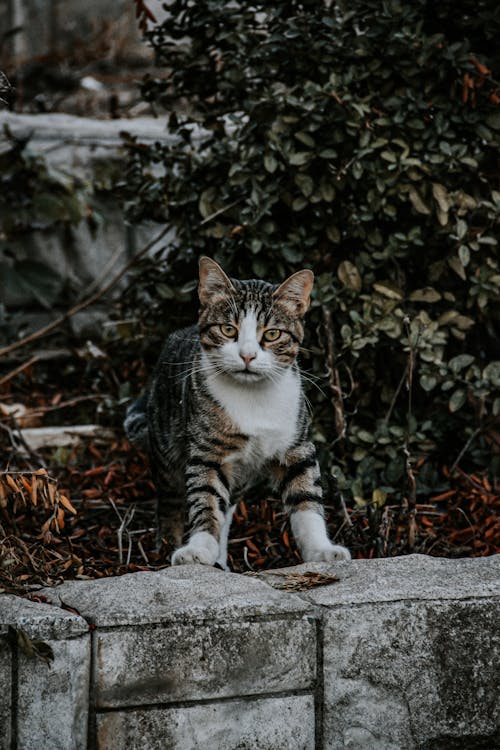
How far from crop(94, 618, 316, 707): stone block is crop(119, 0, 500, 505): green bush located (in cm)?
119

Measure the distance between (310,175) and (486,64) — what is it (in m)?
0.88

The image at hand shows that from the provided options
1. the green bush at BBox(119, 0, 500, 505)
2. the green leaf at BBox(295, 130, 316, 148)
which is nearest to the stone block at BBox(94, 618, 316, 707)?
the green bush at BBox(119, 0, 500, 505)

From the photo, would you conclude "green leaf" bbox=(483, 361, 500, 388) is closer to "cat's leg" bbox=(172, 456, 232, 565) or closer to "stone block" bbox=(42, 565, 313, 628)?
"cat's leg" bbox=(172, 456, 232, 565)

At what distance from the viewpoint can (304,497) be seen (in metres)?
3.27

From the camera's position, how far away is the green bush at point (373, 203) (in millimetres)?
3795

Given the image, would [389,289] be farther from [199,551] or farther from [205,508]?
[199,551]

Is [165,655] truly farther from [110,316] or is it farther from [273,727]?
[110,316]

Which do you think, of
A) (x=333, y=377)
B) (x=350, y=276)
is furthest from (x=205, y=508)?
(x=350, y=276)

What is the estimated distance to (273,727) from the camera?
8.32ft

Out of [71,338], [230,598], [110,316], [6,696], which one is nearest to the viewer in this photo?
[6,696]

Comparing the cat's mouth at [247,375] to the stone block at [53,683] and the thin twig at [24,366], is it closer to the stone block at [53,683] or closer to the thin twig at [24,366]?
the stone block at [53,683]

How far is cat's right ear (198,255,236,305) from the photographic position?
3270mm

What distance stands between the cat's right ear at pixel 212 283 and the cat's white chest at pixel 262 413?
0.99 ft

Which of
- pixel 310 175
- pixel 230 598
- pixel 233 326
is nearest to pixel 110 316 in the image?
pixel 310 175
